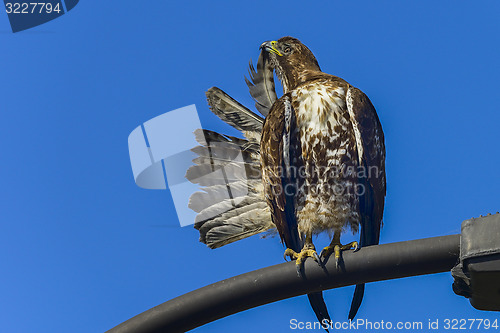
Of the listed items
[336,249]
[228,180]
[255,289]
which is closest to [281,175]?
[228,180]

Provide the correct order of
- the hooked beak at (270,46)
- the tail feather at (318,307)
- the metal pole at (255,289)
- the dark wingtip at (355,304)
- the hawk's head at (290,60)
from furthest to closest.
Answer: the hooked beak at (270,46) → the hawk's head at (290,60) → the tail feather at (318,307) → the dark wingtip at (355,304) → the metal pole at (255,289)

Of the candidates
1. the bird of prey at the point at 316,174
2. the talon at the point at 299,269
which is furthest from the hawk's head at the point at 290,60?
the talon at the point at 299,269

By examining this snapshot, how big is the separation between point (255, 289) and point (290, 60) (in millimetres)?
3544

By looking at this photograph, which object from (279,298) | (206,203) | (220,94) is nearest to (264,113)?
(220,94)

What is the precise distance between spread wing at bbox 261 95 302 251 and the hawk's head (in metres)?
0.88

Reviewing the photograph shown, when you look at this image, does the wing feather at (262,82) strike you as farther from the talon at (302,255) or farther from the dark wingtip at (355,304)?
the dark wingtip at (355,304)

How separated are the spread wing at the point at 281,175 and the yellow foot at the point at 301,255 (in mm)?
289

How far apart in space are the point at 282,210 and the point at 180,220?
1076 millimetres

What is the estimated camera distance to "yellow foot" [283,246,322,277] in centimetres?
353

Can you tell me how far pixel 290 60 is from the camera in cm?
656

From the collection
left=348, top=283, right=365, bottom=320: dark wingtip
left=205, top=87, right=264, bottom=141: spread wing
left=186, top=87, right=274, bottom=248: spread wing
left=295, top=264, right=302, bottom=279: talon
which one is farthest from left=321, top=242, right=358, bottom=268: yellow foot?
left=205, top=87, right=264, bottom=141: spread wing

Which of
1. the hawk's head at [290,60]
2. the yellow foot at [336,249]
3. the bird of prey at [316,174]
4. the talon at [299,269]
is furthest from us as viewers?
the hawk's head at [290,60]

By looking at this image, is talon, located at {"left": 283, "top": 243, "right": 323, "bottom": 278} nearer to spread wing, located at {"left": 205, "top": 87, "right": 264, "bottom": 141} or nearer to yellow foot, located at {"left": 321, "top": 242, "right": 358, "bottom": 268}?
yellow foot, located at {"left": 321, "top": 242, "right": 358, "bottom": 268}

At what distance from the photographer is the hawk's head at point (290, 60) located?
A: 641 centimetres
